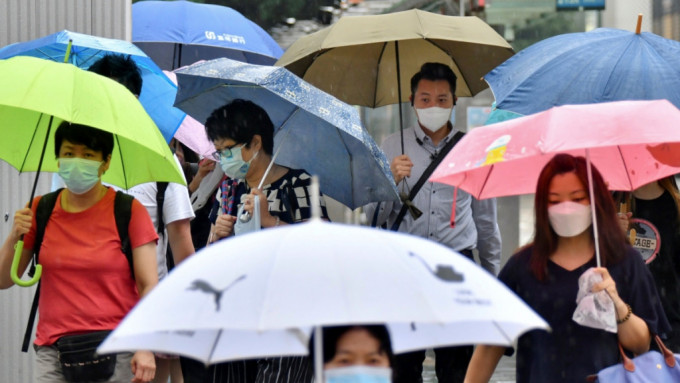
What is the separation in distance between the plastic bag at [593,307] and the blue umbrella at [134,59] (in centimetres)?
305

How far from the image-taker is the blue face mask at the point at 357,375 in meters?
3.61

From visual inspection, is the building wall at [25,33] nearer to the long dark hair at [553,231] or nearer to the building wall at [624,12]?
the long dark hair at [553,231]

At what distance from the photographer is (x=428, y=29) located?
8203 mm

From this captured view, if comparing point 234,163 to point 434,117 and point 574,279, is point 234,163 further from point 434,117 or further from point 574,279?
point 574,279

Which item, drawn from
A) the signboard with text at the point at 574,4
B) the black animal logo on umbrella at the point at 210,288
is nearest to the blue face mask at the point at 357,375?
the black animal logo on umbrella at the point at 210,288

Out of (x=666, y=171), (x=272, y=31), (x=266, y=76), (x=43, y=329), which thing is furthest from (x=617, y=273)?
(x=272, y=31)

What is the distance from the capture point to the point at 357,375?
3619 millimetres

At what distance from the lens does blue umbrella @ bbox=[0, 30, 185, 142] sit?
7.39 m

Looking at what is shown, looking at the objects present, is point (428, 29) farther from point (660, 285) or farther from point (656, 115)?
point (656, 115)

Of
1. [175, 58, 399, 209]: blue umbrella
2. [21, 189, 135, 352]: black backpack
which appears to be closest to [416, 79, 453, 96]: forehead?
[175, 58, 399, 209]: blue umbrella

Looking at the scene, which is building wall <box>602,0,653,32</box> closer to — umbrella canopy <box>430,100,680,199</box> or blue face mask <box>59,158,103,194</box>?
umbrella canopy <box>430,100,680,199</box>

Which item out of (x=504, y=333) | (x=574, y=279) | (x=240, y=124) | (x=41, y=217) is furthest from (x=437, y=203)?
(x=504, y=333)

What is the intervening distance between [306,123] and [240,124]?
1.39 ft

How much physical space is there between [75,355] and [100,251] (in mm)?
456
